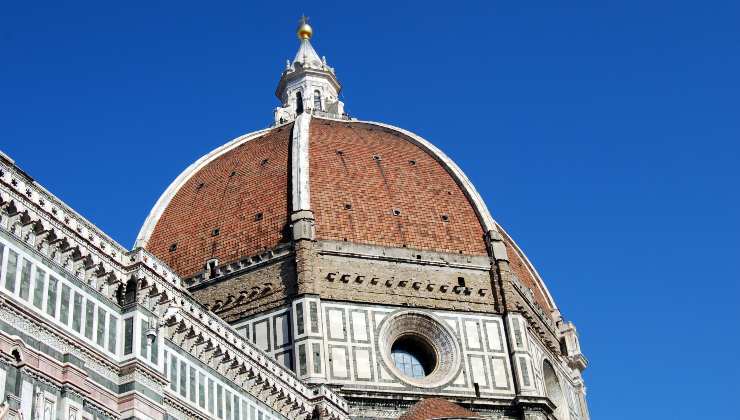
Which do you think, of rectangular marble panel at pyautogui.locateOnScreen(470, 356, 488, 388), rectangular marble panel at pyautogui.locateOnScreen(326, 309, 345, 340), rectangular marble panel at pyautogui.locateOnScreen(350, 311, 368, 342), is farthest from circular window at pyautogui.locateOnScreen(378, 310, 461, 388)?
rectangular marble panel at pyautogui.locateOnScreen(326, 309, 345, 340)

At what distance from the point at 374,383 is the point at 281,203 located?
26.4 ft

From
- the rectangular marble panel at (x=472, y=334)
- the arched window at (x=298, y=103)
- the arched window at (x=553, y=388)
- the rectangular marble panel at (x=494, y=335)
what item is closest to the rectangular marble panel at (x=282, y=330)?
the rectangular marble panel at (x=472, y=334)

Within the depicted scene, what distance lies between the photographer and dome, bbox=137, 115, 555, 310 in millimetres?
37938

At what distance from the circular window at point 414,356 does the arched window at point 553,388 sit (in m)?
4.98

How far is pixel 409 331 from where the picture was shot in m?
36.0

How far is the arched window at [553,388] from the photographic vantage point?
127ft

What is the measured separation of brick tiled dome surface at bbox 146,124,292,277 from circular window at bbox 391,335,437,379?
5.38 m

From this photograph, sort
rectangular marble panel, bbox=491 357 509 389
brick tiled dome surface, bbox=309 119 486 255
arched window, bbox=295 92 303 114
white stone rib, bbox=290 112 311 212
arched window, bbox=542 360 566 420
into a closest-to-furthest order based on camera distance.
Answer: rectangular marble panel, bbox=491 357 509 389
white stone rib, bbox=290 112 311 212
brick tiled dome surface, bbox=309 119 486 255
arched window, bbox=542 360 566 420
arched window, bbox=295 92 303 114

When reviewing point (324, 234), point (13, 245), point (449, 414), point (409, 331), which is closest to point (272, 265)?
point (324, 234)

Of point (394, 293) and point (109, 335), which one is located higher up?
point (394, 293)

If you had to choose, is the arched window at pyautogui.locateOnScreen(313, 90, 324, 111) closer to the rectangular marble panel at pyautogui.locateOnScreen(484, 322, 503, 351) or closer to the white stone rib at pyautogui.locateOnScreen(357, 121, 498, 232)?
the white stone rib at pyautogui.locateOnScreen(357, 121, 498, 232)

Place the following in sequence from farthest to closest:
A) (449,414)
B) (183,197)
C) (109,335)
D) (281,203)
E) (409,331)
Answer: (183,197)
(281,203)
(409,331)
(449,414)
(109,335)

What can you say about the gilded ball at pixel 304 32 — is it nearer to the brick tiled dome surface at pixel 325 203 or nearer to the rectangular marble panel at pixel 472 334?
the brick tiled dome surface at pixel 325 203

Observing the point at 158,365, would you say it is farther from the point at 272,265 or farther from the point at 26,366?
the point at 272,265
